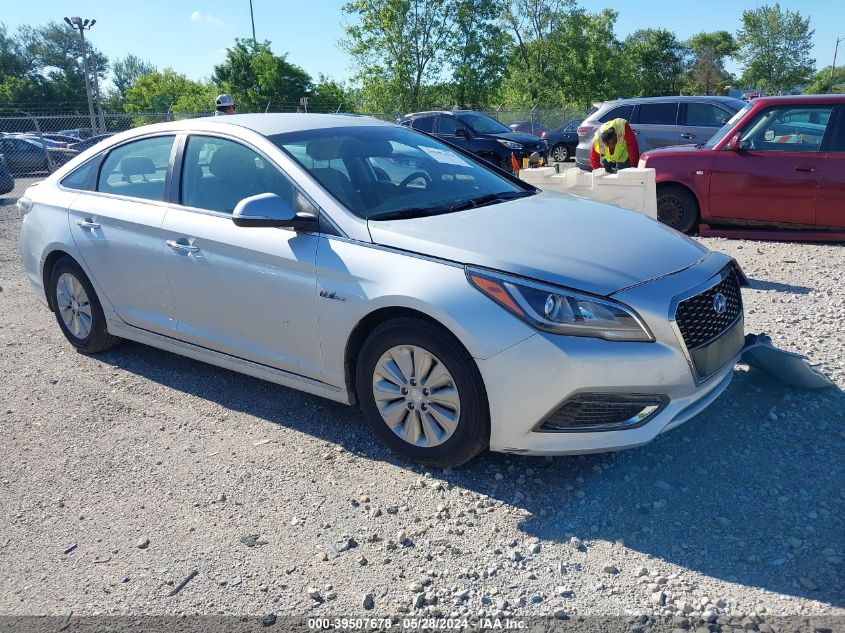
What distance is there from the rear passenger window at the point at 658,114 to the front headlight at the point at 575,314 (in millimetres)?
11956

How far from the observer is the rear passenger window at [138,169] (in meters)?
4.75

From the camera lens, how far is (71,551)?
3.21 metres

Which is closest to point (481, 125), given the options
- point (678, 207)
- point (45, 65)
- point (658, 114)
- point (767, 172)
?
point (658, 114)

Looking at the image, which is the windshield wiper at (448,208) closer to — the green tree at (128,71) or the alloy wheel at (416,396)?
the alloy wheel at (416,396)

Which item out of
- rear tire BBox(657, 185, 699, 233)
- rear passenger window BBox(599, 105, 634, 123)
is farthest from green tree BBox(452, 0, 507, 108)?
rear tire BBox(657, 185, 699, 233)

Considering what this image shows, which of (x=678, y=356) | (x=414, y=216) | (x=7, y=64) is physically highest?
(x=7, y=64)

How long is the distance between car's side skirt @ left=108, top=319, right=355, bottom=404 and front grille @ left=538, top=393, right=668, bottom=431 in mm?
1158

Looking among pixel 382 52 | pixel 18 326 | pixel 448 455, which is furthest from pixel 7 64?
pixel 448 455

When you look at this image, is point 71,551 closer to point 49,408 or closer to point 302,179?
point 49,408

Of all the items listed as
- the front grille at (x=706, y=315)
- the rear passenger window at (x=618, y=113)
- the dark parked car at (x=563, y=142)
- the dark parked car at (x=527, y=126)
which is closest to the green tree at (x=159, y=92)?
the dark parked car at (x=527, y=126)

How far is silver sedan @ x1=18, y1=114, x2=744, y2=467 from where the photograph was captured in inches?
125

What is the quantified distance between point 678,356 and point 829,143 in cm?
569

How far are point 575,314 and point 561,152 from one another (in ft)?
71.2

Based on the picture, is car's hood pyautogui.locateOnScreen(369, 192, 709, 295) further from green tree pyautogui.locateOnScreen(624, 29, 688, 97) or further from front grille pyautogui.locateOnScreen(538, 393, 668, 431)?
green tree pyautogui.locateOnScreen(624, 29, 688, 97)
